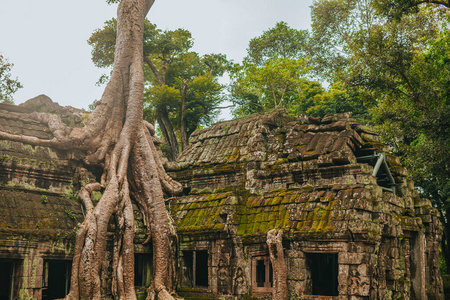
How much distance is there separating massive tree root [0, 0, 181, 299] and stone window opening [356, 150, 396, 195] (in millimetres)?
4867

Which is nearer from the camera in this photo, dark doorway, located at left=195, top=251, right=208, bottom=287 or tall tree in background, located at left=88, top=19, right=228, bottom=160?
dark doorway, located at left=195, top=251, right=208, bottom=287

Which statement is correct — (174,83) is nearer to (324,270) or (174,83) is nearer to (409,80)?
(409,80)

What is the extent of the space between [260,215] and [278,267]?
1.47 m

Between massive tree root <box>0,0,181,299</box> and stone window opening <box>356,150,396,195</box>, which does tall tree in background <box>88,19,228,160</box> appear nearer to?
massive tree root <box>0,0,181,299</box>

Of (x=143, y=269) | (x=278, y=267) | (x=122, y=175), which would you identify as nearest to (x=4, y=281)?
(x=143, y=269)

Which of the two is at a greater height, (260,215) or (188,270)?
(260,215)

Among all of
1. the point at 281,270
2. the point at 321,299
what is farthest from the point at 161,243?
the point at 321,299

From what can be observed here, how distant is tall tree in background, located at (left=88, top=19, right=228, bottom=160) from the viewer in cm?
2302

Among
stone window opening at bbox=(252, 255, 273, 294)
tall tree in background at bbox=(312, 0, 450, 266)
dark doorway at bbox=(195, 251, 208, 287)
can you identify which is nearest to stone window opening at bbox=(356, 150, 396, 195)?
tall tree in background at bbox=(312, 0, 450, 266)

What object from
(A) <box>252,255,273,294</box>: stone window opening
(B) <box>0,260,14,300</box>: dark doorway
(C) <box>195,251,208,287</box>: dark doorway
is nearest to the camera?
(A) <box>252,255,273,294</box>: stone window opening

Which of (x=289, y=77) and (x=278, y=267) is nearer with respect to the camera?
(x=278, y=267)

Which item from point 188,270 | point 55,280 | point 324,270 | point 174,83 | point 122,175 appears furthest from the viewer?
point 174,83

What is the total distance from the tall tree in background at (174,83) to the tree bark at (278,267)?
1355 cm

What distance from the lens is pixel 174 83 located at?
2511 cm
